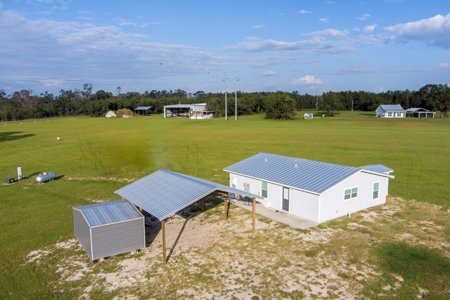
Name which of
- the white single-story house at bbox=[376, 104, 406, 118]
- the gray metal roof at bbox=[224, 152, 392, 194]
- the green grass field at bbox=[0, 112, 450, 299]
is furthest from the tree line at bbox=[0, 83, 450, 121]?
the gray metal roof at bbox=[224, 152, 392, 194]

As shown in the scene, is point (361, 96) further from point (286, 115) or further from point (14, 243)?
point (14, 243)

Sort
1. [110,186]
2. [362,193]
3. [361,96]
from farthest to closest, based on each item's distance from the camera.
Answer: [361,96] < [110,186] < [362,193]

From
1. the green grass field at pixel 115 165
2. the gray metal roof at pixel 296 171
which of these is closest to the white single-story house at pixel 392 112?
the green grass field at pixel 115 165

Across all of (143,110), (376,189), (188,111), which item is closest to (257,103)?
(188,111)

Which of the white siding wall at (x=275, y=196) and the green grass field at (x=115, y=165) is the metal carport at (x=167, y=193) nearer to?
the white siding wall at (x=275, y=196)

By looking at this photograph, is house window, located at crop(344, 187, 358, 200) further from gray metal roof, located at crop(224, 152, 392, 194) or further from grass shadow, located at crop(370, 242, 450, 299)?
grass shadow, located at crop(370, 242, 450, 299)

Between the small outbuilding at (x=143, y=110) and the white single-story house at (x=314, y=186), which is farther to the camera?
the small outbuilding at (x=143, y=110)

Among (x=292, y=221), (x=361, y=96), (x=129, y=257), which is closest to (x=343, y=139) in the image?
(x=292, y=221)
